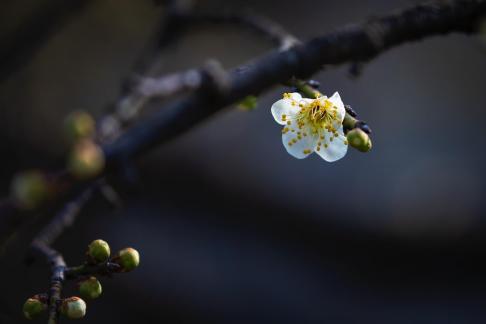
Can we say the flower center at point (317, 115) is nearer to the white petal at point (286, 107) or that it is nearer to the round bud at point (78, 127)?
the white petal at point (286, 107)

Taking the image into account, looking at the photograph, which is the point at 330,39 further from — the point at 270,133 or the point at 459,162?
the point at 459,162

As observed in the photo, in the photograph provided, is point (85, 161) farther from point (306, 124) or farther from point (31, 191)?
point (306, 124)

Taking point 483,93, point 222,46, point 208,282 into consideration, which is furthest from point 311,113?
point 483,93

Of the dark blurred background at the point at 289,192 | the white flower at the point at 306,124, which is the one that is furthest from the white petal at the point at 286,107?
the dark blurred background at the point at 289,192

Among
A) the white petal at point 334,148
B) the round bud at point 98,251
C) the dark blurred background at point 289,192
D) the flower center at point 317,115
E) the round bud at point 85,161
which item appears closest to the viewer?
the round bud at point 85,161

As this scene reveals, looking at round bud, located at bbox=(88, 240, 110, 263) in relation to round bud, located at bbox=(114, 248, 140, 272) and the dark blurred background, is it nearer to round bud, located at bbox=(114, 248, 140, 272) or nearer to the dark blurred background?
round bud, located at bbox=(114, 248, 140, 272)

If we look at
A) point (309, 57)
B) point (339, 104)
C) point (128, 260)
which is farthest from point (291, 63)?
point (128, 260)
